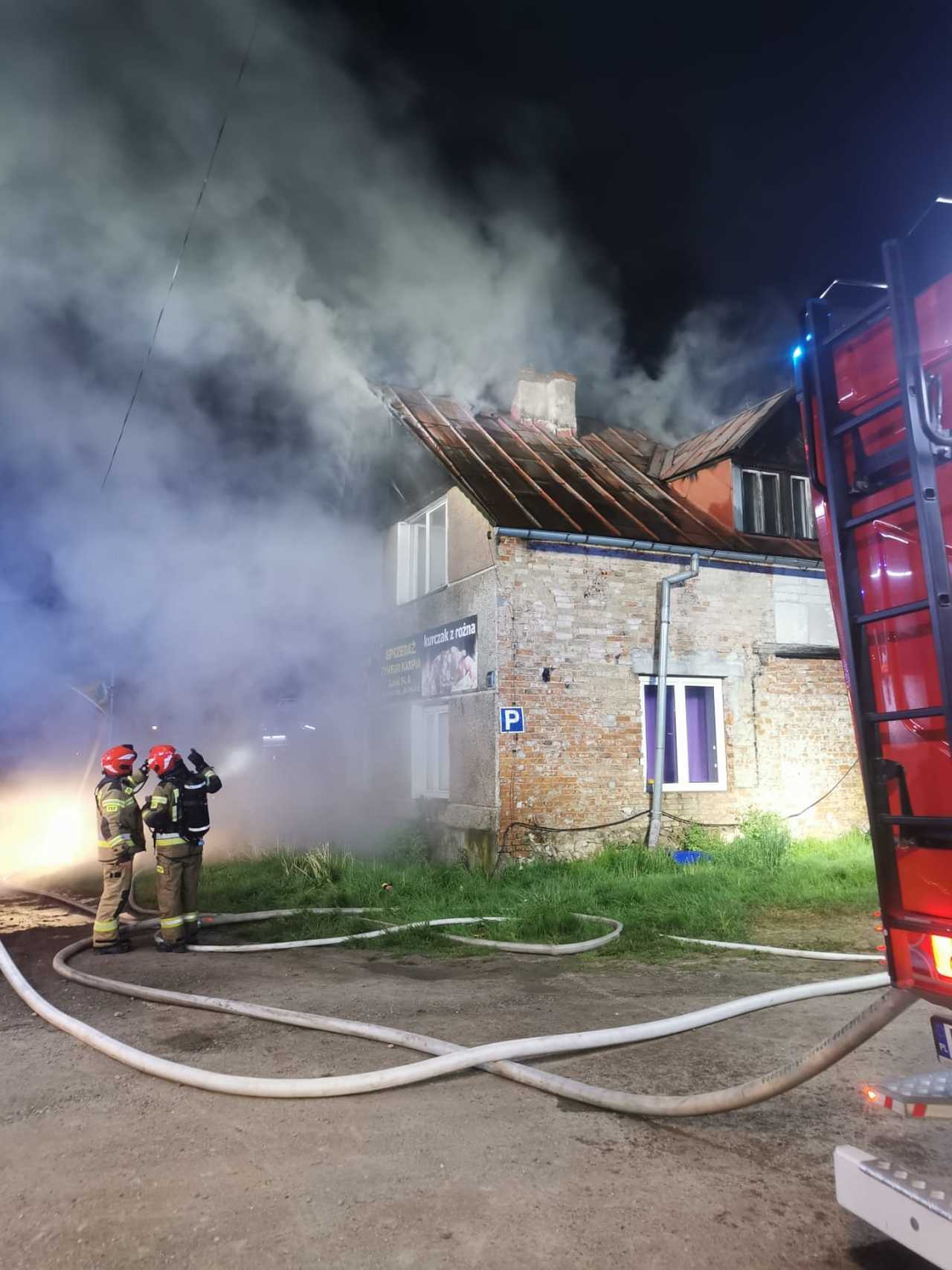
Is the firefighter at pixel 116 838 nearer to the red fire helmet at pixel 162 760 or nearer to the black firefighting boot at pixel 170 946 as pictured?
the red fire helmet at pixel 162 760

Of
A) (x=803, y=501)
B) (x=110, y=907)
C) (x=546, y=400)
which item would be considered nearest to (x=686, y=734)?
(x=803, y=501)

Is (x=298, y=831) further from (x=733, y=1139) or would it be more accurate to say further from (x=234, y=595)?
(x=733, y=1139)

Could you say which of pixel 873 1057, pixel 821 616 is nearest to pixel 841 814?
pixel 821 616

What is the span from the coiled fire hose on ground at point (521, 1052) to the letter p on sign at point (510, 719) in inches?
198

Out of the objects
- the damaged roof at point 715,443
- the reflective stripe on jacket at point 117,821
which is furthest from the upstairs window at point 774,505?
the reflective stripe on jacket at point 117,821

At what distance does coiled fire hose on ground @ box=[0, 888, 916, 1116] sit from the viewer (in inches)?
92.3

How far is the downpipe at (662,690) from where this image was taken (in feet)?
32.5

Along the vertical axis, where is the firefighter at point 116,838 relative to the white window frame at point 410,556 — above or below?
below

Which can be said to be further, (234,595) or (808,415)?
(234,595)

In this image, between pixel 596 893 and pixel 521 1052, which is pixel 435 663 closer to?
pixel 596 893

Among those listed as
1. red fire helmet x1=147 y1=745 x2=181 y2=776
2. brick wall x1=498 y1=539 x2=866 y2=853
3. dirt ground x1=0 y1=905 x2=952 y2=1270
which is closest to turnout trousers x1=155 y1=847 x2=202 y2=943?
red fire helmet x1=147 y1=745 x2=181 y2=776

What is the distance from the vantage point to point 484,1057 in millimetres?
3514

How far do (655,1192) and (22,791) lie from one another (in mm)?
22624

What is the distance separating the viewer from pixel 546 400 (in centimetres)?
1362
